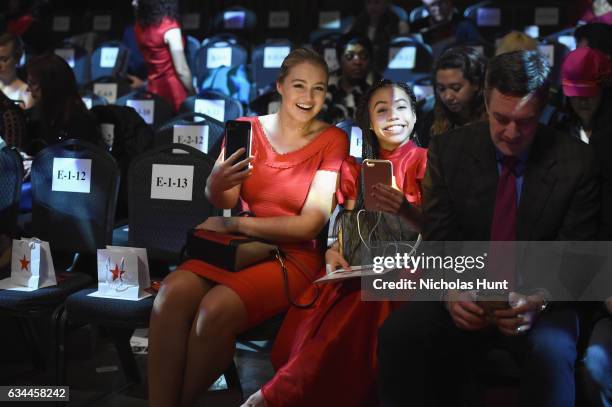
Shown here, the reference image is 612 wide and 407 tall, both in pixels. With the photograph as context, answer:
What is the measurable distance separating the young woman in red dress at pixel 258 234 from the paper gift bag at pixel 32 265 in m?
0.70

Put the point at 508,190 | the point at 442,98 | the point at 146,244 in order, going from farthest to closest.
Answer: the point at 442,98
the point at 146,244
the point at 508,190

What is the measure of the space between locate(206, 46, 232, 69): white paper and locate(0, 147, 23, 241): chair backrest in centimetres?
308

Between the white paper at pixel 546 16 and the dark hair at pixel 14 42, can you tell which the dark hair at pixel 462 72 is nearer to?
the dark hair at pixel 14 42

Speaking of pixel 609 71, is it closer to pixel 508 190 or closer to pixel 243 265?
pixel 508 190

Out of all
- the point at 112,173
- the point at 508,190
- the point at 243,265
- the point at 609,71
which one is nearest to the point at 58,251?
the point at 112,173

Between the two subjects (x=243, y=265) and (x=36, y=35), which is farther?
(x=36, y=35)

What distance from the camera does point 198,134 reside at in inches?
173

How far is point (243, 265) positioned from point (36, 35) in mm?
5882

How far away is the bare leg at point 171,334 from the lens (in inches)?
109

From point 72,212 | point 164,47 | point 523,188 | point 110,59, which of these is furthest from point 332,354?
point 110,59

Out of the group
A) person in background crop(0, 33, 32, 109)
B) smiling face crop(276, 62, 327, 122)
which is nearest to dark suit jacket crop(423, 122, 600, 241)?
smiling face crop(276, 62, 327, 122)

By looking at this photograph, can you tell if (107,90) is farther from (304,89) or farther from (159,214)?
(304,89)

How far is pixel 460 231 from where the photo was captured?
2.62 meters

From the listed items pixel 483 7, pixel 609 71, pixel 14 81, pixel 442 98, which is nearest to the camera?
pixel 609 71
